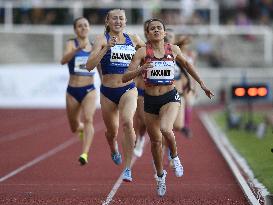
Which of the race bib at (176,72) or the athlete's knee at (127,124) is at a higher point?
the race bib at (176,72)

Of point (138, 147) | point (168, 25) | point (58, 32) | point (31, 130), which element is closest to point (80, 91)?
point (138, 147)

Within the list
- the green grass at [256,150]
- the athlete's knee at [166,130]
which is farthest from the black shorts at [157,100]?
the green grass at [256,150]

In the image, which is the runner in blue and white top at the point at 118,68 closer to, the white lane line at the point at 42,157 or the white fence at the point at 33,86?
the white lane line at the point at 42,157

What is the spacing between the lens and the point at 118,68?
12.7 meters

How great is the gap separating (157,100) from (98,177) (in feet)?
9.04

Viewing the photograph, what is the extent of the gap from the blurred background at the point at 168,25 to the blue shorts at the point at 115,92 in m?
22.6

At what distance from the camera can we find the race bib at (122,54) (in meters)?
12.6

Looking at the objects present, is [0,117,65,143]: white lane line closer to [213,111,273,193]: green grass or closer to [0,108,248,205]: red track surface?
[0,108,248,205]: red track surface

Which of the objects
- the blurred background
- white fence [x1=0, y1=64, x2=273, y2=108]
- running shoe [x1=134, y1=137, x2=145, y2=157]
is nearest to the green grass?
running shoe [x1=134, y1=137, x2=145, y2=157]

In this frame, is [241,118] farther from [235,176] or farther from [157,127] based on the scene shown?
[157,127]

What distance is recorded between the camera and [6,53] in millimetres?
36594

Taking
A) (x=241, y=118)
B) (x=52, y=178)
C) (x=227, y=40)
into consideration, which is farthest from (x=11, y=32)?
(x=52, y=178)

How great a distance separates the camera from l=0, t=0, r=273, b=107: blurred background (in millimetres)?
36562

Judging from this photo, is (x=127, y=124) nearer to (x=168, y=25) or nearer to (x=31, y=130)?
(x=31, y=130)
